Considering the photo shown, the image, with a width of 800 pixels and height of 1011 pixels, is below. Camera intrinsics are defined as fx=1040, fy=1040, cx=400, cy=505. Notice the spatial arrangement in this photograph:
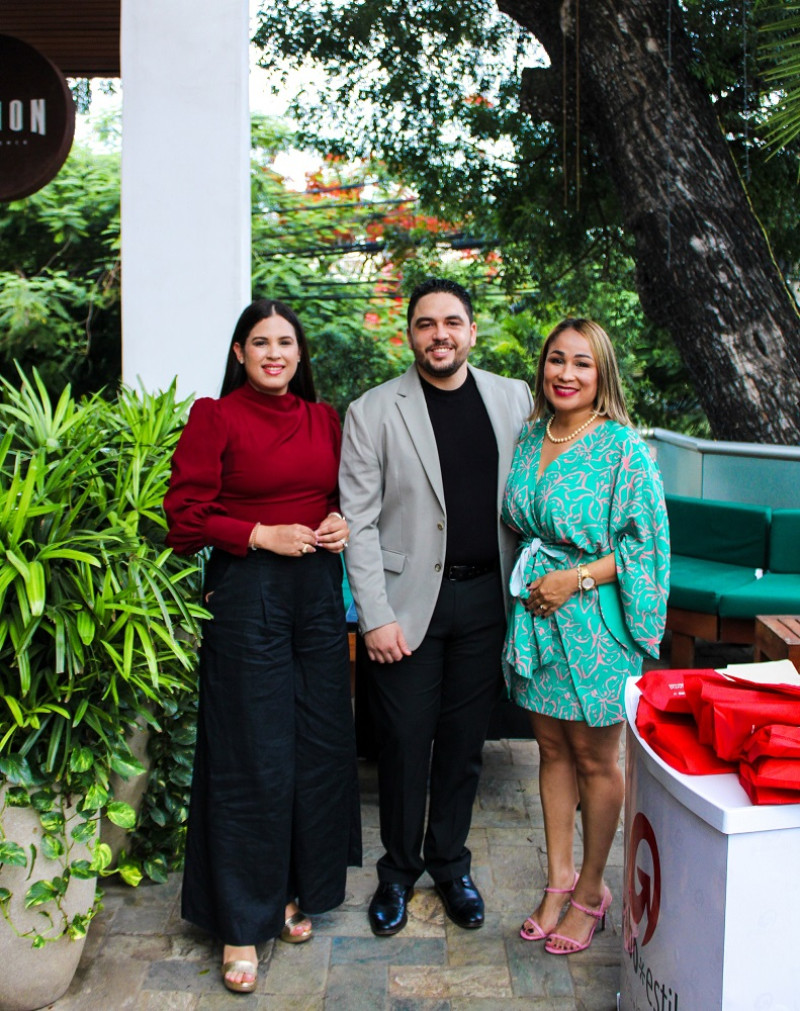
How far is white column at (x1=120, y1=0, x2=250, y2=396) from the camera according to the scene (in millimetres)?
3902

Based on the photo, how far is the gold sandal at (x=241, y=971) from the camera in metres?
2.60

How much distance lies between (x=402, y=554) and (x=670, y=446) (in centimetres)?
468

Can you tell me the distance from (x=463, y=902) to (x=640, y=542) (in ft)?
3.87

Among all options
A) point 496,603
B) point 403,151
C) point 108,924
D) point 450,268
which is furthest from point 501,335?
point 108,924

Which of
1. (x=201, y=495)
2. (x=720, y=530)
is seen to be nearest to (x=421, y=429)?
(x=201, y=495)

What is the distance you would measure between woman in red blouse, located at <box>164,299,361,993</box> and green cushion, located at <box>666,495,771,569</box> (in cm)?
357

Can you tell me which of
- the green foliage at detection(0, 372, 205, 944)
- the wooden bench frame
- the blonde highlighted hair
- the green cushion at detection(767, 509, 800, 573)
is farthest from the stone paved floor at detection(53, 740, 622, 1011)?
the green cushion at detection(767, 509, 800, 573)

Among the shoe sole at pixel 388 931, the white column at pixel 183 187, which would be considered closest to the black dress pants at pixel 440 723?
the shoe sole at pixel 388 931

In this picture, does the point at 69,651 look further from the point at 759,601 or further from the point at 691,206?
the point at 691,206

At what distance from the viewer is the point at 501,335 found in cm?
684

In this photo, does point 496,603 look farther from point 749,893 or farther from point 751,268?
point 751,268

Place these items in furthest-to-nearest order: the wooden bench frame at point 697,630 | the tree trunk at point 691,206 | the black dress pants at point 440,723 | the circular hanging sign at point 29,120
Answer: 1. the tree trunk at point 691,206
2. the wooden bench frame at point 697,630
3. the circular hanging sign at point 29,120
4. the black dress pants at point 440,723

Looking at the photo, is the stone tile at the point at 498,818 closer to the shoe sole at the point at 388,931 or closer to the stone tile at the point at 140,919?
the shoe sole at the point at 388,931

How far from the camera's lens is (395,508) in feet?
9.17
